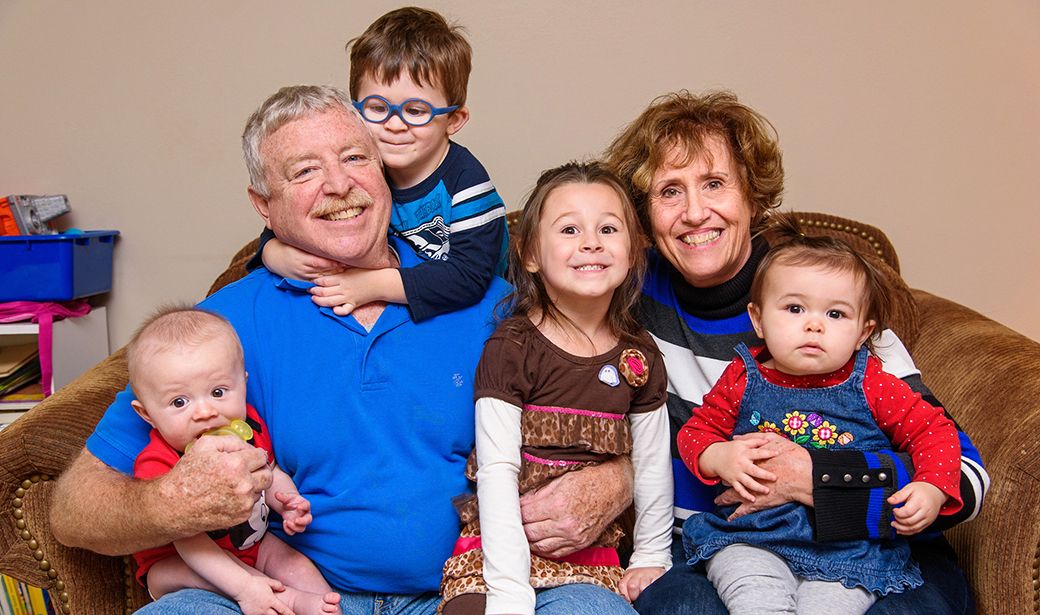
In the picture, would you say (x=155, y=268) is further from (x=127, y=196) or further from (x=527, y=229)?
(x=527, y=229)

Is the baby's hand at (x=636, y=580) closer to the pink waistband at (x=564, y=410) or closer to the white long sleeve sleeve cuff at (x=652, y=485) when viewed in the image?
the white long sleeve sleeve cuff at (x=652, y=485)

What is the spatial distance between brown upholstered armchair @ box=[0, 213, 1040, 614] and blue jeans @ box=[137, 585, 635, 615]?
201 millimetres

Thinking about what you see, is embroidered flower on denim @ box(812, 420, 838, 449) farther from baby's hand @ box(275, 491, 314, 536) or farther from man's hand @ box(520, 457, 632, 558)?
baby's hand @ box(275, 491, 314, 536)

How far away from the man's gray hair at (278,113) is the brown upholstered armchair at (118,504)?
1.93 ft

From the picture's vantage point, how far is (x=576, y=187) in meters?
1.73

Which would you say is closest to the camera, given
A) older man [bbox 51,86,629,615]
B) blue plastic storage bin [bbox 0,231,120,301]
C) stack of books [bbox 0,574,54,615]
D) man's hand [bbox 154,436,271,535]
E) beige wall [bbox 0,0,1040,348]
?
man's hand [bbox 154,436,271,535]

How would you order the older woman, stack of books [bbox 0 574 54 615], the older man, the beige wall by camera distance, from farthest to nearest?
1. the beige wall
2. stack of books [bbox 0 574 54 615]
3. the older woman
4. the older man

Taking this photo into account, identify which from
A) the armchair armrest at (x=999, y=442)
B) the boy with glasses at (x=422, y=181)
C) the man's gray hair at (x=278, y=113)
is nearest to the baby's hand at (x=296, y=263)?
the boy with glasses at (x=422, y=181)

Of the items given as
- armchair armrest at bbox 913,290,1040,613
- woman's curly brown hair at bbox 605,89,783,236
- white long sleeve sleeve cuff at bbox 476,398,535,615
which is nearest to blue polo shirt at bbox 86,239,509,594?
white long sleeve sleeve cuff at bbox 476,398,535,615

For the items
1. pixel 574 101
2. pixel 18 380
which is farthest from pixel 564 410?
pixel 18 380

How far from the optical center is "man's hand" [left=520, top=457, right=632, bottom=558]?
64.9 inches

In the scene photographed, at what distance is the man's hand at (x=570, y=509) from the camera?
1648 mm

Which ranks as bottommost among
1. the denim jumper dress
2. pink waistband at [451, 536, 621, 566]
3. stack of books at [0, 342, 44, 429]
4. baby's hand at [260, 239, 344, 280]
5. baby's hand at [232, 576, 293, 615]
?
stack of books at [0, 342, 44, 429]

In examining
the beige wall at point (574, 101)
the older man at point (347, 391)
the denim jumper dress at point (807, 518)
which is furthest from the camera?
the beige wall at point (574, 101)
